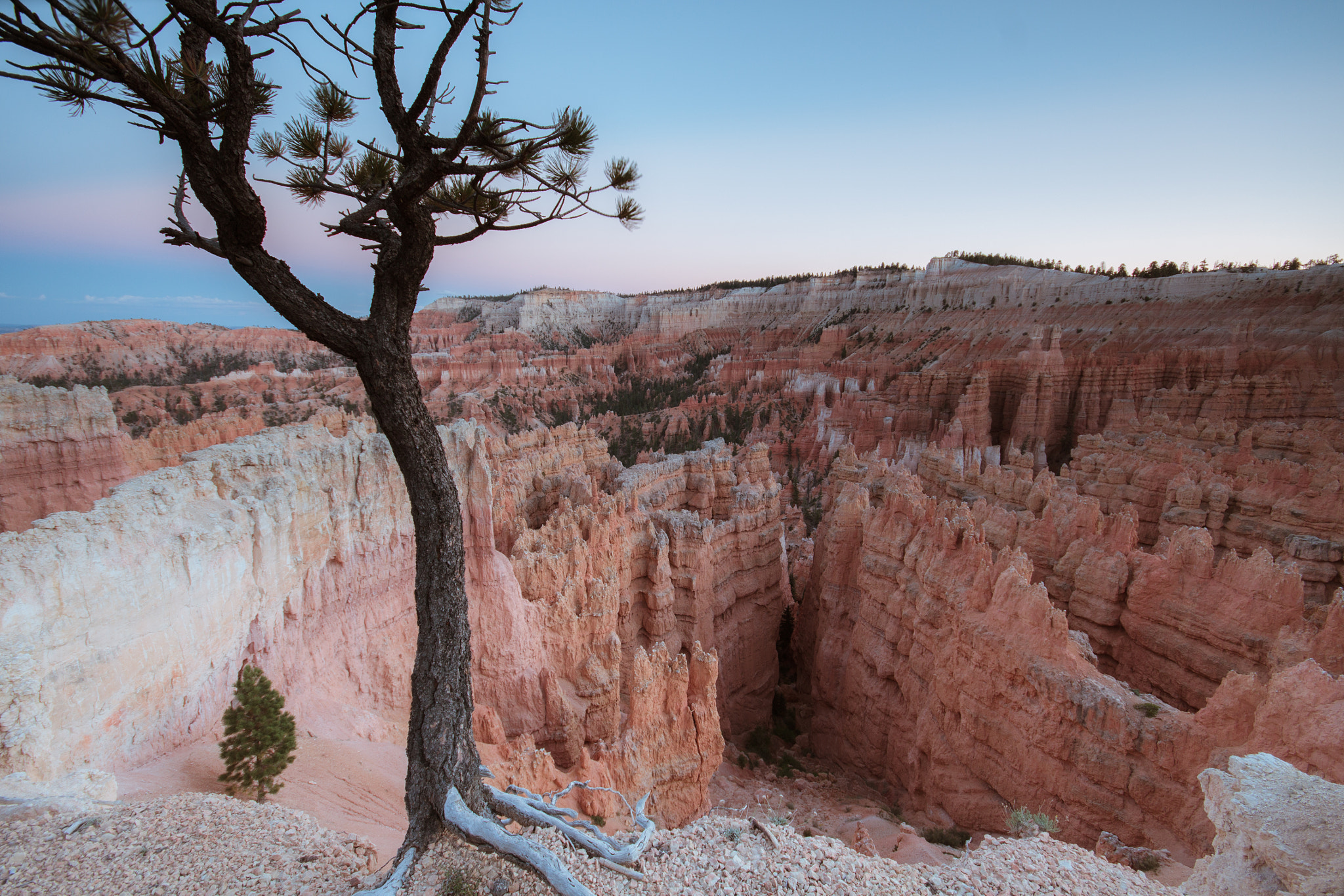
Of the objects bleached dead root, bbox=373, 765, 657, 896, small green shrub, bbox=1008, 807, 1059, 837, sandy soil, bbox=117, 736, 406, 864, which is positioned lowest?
small green shrub, bbox=1008, 807, 1059, 837

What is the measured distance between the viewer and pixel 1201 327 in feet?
119

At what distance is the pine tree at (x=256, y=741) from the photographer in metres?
5.28

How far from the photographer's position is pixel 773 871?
399 centimetres

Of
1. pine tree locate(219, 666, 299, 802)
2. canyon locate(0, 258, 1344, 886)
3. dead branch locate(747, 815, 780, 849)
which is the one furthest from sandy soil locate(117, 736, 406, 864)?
dead branch locate(747, 815, 780, 849)

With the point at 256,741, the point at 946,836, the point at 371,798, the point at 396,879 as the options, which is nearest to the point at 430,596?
the point at 396,879

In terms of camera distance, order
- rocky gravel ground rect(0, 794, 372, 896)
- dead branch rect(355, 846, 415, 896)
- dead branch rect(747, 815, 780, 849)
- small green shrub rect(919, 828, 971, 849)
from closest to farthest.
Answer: dead branch rect(355, 846, 415, 896), rocky gravel ground rect(0, 794, 372, 896), dead branch rect(747, 815, 780, 849), small green shrub rect(919, 828, 971, 849)

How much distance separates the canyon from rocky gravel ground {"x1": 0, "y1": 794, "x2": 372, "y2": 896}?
1.22 m

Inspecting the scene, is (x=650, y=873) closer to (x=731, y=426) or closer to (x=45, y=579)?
(x=45, y=579)

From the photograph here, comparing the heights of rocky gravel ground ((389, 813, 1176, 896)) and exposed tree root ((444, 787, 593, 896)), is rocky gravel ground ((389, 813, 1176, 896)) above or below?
below

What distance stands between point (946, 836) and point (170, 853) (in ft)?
35.3

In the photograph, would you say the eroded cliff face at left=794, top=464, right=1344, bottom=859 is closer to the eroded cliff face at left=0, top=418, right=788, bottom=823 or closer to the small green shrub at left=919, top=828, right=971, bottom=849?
the small green shrub at left=919, top=828, right=971, bottom=849

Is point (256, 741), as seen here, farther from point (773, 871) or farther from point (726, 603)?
point (726, 603)

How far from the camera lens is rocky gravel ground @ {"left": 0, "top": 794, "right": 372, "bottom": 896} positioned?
3.22 meters

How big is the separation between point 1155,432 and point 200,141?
29369 millimetres
